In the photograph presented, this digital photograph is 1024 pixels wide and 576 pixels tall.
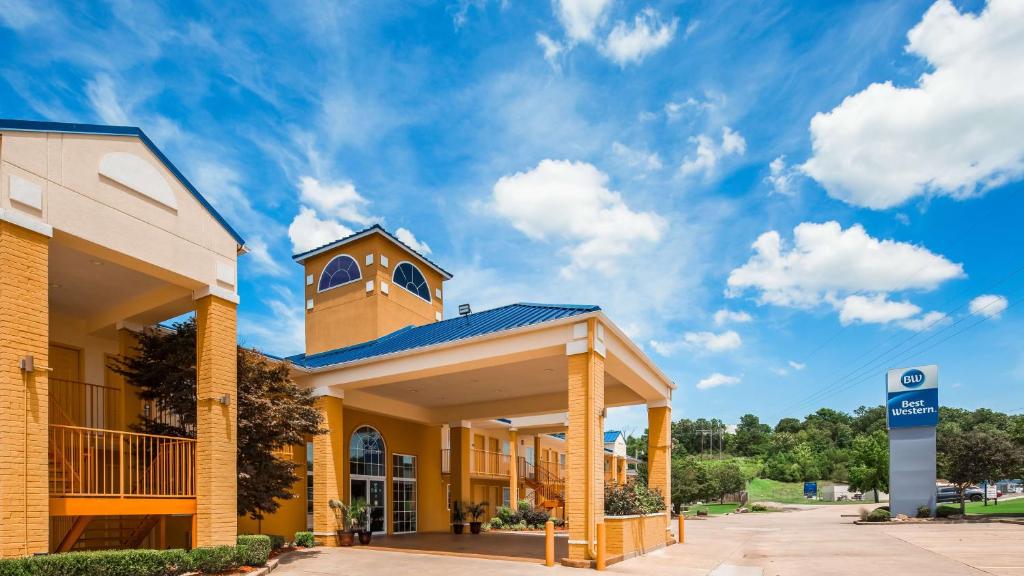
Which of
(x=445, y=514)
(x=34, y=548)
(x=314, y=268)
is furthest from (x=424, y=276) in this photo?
(x=34, y=548)

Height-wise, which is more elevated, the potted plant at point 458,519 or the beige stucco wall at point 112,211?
the beige stucco wall at point 112,211

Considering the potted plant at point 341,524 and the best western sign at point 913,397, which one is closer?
the potted plant at point 341,524

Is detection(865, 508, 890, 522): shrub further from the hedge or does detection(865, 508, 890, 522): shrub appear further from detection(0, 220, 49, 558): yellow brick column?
detection(0, 220, 49, 558): yellow brick column

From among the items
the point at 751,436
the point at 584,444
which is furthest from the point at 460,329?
the point at 751,436

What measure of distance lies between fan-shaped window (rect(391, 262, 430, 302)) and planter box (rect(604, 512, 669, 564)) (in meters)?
13.8

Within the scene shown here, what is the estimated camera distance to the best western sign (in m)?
35.0

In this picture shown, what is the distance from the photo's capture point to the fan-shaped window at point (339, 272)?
91.5ft

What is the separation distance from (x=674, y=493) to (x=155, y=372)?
40747mm

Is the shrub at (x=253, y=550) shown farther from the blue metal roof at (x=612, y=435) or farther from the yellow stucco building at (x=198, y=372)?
the blue metal roof at (x=612, y=435)

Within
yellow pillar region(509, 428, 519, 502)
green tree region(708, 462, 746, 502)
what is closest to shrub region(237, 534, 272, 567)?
yellow pillar region(509, 428, 519, 502)

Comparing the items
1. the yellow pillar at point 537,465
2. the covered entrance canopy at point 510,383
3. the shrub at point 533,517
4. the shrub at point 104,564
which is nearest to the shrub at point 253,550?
the shrub at point 104,564

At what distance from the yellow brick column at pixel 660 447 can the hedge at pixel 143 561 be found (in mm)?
13927

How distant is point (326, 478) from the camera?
19.9m

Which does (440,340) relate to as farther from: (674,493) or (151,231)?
(674,493)
